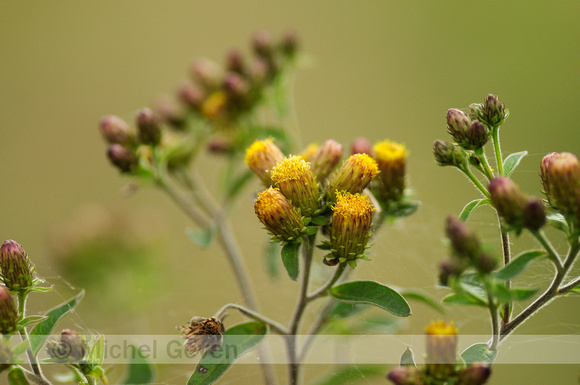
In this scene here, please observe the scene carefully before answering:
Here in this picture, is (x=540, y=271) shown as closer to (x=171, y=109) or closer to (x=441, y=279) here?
(x=441, y=279)

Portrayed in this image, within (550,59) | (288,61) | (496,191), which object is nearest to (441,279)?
(496,191)

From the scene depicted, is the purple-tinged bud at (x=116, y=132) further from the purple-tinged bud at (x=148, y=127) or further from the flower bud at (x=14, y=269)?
the flower bud at (x=14, y=269)

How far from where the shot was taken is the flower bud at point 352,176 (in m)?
1.93

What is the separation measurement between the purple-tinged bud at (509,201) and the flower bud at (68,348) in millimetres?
1386

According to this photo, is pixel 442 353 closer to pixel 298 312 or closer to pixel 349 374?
pixel 298 312

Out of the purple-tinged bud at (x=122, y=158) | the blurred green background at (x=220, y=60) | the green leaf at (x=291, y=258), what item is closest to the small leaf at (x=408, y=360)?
the green leaf at (x=291, y=258)

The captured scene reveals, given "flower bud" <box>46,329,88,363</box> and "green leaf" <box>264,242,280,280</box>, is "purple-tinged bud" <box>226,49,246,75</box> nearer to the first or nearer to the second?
"green leaf" <box>264,242,280,280</box>

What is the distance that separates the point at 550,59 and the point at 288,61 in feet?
16.6

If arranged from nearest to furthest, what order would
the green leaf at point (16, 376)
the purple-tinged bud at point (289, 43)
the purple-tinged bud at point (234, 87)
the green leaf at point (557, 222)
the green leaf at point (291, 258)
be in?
the green leaf at point (557, 222) < the green leaf at point (16, 376) < the green leaf at point (291, 258) < the purple-tinged bud at point (234, 87) < the purple-tinged bud at point (289, 43)

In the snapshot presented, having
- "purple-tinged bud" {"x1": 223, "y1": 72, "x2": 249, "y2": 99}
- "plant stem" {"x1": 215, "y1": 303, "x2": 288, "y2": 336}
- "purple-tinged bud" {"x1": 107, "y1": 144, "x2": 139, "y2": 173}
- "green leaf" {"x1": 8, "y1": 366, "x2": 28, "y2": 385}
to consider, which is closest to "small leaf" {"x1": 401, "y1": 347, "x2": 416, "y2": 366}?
"plant stem" {"x1": 215, "y1": 303, "x2": 288, "y2": 336}

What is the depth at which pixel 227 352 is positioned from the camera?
1.83 metres

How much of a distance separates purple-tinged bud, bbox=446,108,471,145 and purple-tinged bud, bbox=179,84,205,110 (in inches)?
74.1

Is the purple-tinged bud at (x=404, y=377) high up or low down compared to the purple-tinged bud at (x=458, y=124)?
down

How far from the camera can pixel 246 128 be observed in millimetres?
3291
